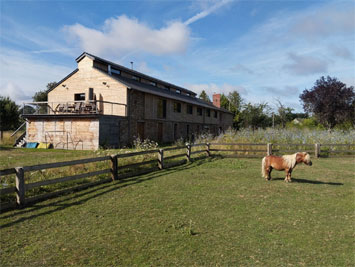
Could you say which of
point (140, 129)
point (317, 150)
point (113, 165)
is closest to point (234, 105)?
point (140, 129)

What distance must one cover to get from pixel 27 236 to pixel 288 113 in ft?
160

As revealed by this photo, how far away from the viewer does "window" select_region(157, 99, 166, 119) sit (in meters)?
25.7

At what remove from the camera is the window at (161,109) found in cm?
2566

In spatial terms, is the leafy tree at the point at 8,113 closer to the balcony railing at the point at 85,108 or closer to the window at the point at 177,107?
the balcony railing at the point at 85,108

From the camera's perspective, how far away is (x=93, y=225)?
465 centimetres

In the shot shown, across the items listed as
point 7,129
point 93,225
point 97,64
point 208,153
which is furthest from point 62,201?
point 7,129

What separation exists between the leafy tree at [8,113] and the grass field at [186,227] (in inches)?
1138

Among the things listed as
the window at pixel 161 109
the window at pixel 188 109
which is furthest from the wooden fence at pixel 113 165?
the window at pixel 188 109

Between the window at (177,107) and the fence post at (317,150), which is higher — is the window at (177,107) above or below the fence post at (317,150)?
above

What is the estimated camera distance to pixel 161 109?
26.2m

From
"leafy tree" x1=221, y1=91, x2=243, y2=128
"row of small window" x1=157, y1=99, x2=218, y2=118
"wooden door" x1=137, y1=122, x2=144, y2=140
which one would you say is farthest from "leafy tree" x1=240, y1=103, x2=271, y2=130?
"wooden door" x1=137, y1=122, x2=144, y2=140

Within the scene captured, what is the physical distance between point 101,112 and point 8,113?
1529 cm

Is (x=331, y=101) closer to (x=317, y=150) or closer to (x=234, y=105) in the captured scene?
(x=317, y=150)

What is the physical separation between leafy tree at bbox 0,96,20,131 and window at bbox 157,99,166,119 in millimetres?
18684
